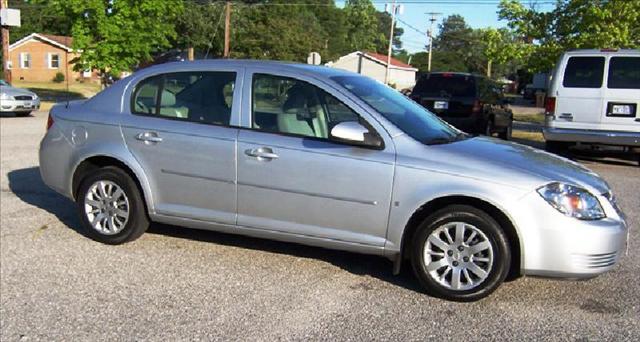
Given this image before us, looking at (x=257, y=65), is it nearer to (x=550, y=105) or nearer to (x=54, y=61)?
(x=550, y=105)

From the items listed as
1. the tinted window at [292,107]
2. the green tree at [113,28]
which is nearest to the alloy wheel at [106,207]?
the tinted window at [292,107]

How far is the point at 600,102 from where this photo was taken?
10.6 metres

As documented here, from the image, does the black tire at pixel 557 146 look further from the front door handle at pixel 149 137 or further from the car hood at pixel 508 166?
the front door handle at pixel 149 137

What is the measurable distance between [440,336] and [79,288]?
265cm

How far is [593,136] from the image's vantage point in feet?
35.0

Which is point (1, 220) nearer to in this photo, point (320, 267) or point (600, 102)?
point (320, 267)

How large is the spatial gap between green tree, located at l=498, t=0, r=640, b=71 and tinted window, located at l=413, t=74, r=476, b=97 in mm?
4926

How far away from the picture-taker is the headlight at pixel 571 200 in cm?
413

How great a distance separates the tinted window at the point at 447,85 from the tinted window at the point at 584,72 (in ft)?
7.70

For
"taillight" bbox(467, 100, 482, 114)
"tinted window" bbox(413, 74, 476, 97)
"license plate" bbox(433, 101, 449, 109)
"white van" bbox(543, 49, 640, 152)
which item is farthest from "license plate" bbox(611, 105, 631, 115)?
"license plate" bbox(433, 101, 449, 109)

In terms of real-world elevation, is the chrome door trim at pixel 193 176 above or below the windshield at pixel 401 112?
below

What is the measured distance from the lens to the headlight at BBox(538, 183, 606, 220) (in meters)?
4.13

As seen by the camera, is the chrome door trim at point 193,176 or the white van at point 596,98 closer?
the chrome door trim at point 193,176

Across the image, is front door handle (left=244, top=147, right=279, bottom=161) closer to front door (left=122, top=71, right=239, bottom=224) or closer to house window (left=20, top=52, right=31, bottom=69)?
front door (left=122, top=71, right=239, bottom=224)
